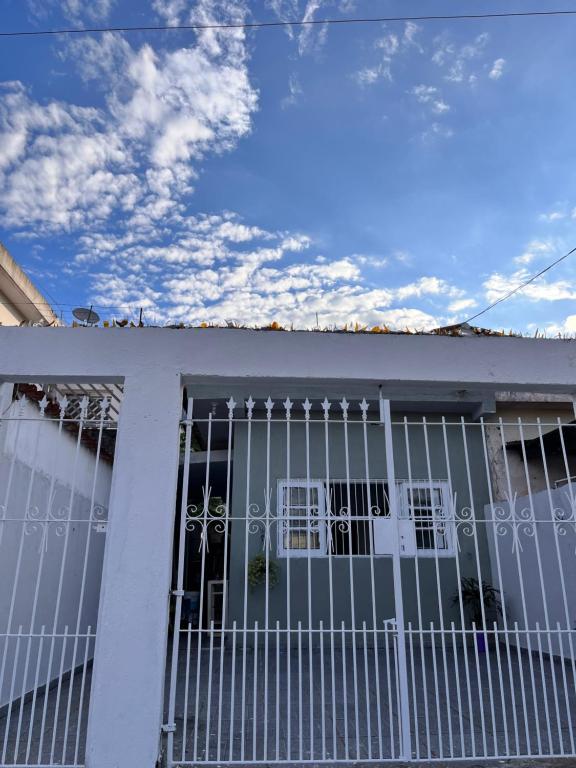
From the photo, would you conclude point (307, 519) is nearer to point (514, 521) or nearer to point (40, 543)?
point (514, 521)

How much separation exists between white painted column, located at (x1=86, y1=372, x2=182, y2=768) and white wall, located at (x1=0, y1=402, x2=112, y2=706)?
419 millimetres

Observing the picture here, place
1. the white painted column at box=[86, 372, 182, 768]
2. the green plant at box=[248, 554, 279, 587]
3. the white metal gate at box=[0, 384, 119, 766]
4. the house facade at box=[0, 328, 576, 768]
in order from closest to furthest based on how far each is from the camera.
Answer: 1. the white painted column at box=[86, 372, 182, 768]
2. the house facade at box=[0, 328, 576, 768]
3. the white metal gate at box=[0, 384, 119, 766]
4. the green plant at box=[248, 554, 279, 587]

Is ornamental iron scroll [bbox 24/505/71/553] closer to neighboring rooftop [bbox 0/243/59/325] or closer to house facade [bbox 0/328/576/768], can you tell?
house facade [bbox 0/328/576/768]

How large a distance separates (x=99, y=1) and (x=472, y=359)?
5.03 m

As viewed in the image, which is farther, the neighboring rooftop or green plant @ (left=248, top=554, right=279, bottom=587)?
the neighboring rooftop

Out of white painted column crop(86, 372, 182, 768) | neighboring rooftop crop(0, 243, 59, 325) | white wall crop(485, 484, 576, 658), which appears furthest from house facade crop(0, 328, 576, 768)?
neighboring rooftop crop(0, 243, 59, 325)

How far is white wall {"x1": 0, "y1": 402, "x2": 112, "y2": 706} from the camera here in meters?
4.11

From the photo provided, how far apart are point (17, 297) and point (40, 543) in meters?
8.38

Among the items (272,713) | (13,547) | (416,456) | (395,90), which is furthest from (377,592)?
(395,90)

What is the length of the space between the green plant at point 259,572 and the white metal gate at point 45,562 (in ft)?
6.59

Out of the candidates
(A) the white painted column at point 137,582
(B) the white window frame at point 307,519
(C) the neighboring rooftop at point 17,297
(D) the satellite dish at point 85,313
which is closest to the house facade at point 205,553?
(A) the white painted column at point 137,582

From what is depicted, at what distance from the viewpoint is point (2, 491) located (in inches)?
163

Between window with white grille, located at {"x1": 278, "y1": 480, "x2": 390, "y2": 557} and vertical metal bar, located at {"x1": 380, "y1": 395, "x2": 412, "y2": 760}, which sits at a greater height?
window with white grille, located at {"x1": 278, "y1": 480, "x2": 390, "y2": 557}

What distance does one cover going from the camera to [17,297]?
1170 centimetres
